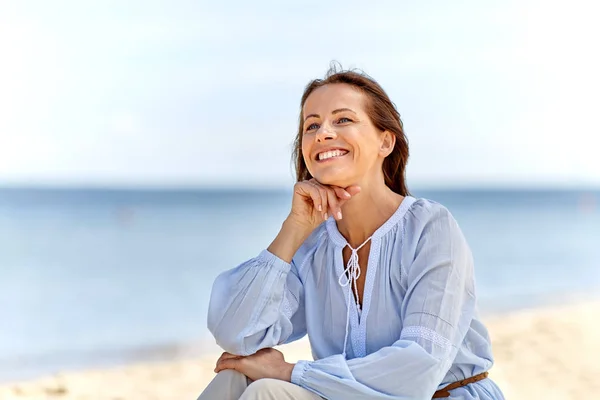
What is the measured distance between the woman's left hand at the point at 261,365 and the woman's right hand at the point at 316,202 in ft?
1.54

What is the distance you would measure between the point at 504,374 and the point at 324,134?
446 centimetres

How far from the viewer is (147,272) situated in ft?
53.1

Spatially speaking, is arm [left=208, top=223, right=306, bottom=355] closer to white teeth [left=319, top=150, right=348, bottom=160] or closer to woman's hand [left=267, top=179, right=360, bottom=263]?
woman's hand [left=267, top=179, right=360, bottom=263]

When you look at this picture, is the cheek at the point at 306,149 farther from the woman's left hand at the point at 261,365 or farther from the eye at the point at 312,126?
the woman's left hand at the point at 261,365

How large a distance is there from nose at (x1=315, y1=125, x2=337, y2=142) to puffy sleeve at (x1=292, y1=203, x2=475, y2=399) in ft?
1.49

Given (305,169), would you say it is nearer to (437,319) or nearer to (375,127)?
(375,127)

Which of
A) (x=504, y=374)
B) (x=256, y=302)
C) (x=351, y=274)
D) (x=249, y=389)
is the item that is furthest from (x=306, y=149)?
(x=504, y=374)

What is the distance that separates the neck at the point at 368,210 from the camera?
9.98 ft

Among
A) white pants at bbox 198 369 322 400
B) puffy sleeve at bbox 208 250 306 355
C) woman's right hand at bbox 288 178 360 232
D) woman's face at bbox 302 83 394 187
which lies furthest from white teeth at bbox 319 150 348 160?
white pants at bbox 198 369 322 400

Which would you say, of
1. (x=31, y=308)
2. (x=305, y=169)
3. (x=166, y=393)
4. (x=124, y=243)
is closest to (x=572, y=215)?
(x=124, y=243)

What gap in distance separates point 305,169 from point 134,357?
563 cm

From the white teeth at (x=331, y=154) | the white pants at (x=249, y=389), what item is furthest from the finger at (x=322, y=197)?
the white pants at (x=249, y=389)

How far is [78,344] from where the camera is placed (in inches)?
361

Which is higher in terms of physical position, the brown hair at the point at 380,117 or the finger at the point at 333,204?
the brown hair at the point at 380,117
